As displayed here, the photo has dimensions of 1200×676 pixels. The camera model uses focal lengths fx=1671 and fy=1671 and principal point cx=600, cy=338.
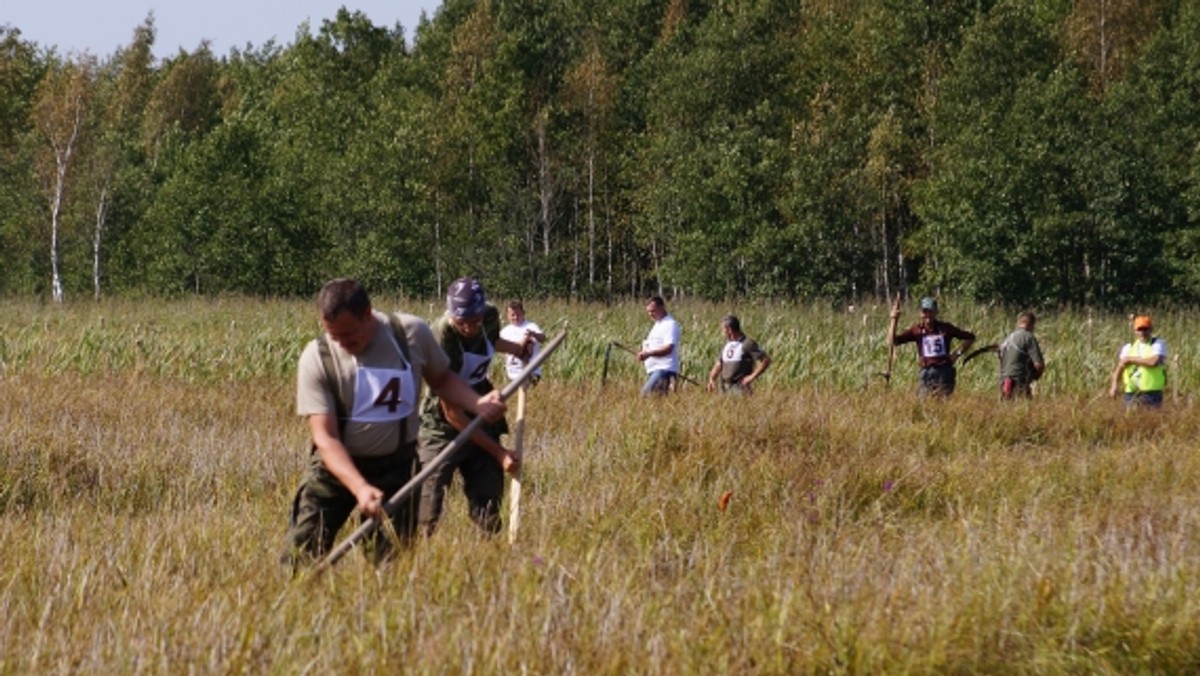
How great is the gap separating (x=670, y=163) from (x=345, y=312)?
136 feet

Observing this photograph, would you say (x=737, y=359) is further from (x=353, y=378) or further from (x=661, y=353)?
(x=353, y=378)

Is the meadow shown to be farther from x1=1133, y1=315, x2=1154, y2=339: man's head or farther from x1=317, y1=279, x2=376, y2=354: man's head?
x1=1133, y1=315, x2=1154, y2=339: man's head

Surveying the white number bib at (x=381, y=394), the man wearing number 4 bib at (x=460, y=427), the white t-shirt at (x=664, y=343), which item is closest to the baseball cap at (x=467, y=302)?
the man wearing number 4 bib at (x=460, y=427)

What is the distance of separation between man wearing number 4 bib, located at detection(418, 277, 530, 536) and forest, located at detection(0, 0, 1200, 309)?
1245 inches

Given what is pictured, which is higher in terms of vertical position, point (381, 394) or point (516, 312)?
point (381, 394)

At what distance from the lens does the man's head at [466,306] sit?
283 inches

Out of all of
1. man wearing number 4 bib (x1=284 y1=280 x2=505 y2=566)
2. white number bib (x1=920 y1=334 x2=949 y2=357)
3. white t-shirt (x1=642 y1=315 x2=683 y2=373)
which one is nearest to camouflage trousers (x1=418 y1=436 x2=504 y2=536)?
man wearing number 4 bib (x1=284 y1=280 x2=505 y2=566)

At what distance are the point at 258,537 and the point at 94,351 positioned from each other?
43.8ft

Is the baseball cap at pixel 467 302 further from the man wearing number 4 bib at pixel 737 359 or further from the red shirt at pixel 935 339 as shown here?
the red shirt at pixel 935 339

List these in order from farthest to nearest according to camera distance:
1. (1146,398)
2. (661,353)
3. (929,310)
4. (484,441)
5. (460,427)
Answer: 1. (661,353)
2. (929,310)
3. (1146,398)
4. (460,427)
5. (484,441)

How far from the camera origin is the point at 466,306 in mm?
7191

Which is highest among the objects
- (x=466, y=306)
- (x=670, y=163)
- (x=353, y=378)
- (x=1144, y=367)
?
(x=670, y=163)

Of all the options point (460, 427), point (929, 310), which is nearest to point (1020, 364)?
point (929, 310)

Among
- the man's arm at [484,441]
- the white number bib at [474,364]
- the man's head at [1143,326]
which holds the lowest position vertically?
the man's head at [1143,326]
